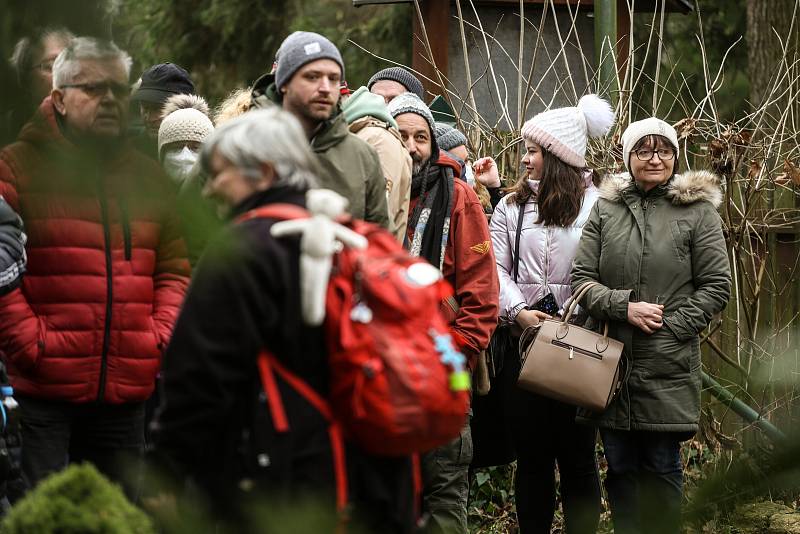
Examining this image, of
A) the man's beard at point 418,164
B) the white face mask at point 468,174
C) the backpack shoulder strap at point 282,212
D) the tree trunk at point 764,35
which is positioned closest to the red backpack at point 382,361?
the backpack shoulder strap at point 282,212

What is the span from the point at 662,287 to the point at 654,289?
0.04m

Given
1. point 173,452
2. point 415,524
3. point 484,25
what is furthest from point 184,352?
point 484,25

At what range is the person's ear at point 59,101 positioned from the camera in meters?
0.91

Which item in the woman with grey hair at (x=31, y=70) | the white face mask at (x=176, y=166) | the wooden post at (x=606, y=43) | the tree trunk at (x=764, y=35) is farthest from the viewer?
the tree trunk at (x=764, y=35)

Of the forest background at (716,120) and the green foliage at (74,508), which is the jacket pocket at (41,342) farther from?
the green foliage at (74,508)

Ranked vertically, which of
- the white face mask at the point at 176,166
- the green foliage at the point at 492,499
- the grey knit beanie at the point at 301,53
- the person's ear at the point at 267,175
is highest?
the grey knit beanie at the point at 301,53

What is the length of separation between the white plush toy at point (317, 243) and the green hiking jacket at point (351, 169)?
4.52 feet

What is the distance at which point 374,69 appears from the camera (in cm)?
1273

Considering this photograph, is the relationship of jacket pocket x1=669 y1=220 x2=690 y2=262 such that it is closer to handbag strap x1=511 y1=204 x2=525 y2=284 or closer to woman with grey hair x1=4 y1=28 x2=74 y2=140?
handbag strap x1=511 y1=204 x2=525 y2=284

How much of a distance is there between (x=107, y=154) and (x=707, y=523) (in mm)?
533

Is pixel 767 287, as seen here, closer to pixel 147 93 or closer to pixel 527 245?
pixel 527 245

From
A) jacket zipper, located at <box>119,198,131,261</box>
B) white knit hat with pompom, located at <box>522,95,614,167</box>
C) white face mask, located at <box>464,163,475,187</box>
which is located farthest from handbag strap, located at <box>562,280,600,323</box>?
jacket zipper, located at <box>119,198,131,261</box>

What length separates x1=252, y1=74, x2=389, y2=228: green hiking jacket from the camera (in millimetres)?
4016

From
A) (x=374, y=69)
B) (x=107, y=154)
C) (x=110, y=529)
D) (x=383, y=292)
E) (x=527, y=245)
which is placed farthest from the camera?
(x=374, y=69)
